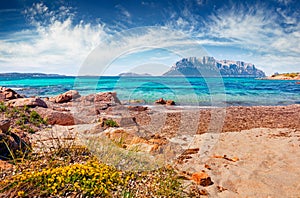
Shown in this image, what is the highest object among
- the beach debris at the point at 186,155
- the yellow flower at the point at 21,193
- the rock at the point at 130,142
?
the yellow flower at the point at 21,193

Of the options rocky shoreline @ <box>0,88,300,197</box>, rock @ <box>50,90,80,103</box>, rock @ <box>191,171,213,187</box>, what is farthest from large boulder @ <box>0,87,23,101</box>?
rock @ <box>191,171,213,187</box>

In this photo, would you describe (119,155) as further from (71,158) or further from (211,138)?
(211,138)

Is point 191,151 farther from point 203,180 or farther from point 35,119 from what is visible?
point 35,119

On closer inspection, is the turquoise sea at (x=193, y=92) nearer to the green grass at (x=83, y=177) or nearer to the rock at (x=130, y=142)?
the rock at (x=130, y=142)

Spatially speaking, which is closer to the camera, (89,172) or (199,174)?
(89,172)

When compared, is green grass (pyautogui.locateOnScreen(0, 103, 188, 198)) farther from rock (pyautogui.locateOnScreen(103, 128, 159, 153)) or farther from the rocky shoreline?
rock (pyautogui.locateOnScreen(103, 128, 159, 153))

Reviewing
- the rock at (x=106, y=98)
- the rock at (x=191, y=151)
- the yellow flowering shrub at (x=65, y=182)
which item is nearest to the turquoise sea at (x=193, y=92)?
the rock at (x=106, y=98)

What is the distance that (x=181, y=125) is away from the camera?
10086 mm

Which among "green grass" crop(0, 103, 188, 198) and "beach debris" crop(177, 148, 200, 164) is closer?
"green grass" crop(0, 103, 188, 198)

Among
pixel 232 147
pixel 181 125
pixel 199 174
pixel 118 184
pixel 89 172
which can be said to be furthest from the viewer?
pixel 181 125

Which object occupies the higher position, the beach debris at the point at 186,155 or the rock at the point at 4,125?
the rock at the point at 4,125

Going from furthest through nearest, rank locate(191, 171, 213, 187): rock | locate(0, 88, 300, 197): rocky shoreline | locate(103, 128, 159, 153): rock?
locate(103, 128, 159, 153): rock < locate(0, 88, 300, 197): rocky shoreline < locate(191, 171, 213, 187): rock

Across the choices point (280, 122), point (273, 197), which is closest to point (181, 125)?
point (280, 122)

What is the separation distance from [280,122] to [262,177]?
6.91 meters
